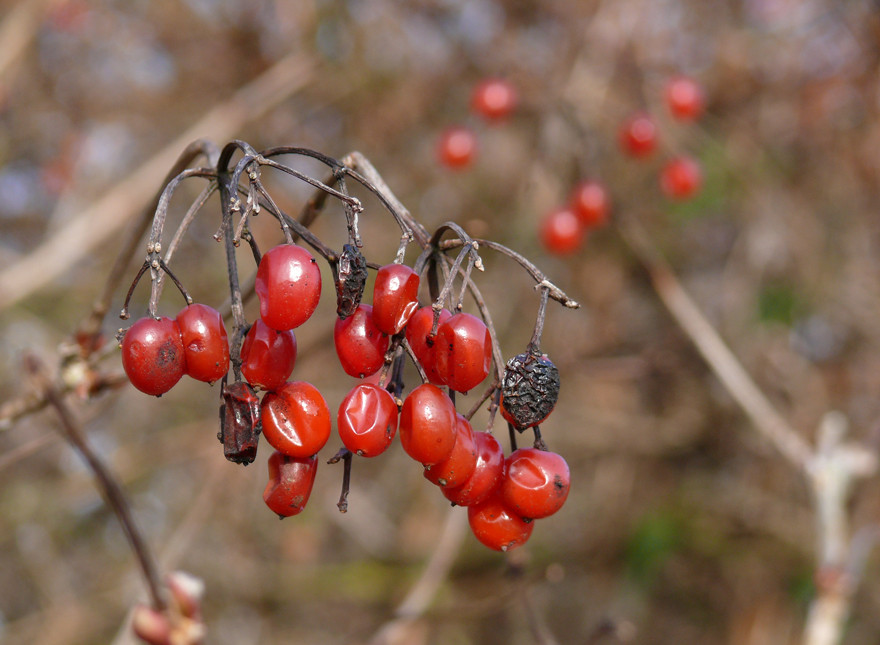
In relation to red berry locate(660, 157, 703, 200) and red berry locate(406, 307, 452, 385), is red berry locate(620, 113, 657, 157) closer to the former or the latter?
red berry locate(660, 157, 703, 200)

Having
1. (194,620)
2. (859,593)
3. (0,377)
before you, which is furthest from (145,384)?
(859,593)

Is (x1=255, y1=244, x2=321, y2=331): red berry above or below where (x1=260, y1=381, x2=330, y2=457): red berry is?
above

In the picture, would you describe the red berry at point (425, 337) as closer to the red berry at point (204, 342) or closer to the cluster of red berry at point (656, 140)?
the red berry at point (204, 342)

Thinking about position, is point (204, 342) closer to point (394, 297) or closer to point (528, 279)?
point (394, 297)

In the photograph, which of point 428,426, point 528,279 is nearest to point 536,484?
point 428,426

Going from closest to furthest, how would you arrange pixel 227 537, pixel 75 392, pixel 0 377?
pixel 75 392, pixel 0 377, pixel 227 537

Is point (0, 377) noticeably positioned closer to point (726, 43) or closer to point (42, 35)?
point (42, 35)

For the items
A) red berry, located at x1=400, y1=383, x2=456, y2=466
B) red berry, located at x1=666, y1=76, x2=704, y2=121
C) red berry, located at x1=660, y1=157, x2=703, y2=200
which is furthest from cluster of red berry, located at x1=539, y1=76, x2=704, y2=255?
red berry, located at x1=400, y1=383, x2=456, y2=466
